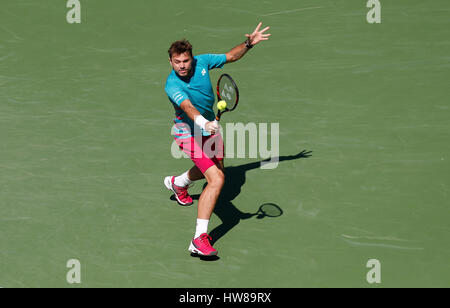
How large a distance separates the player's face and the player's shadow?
184cm

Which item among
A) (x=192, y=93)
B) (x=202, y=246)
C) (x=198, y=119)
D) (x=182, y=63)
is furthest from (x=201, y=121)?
(x=202, y=246)

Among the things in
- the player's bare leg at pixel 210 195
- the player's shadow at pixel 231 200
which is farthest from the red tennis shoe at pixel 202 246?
the player's shadow at pixel 231 200

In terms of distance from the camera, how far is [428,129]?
32.1ft

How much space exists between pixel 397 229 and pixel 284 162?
202 centimetres

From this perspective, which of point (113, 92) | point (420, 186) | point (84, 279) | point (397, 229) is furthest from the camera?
point (113, 92)

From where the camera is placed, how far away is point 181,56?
759 cm

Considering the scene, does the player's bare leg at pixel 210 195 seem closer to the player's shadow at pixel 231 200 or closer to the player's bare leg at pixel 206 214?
the player's bare leg at pixel 206 214

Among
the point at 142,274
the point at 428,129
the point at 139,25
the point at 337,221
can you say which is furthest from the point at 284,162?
the point at 139,25

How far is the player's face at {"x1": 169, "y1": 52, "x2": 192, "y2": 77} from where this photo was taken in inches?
299

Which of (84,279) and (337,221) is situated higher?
(337,221)

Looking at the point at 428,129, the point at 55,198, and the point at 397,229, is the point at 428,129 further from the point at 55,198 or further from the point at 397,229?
the point at 55,198

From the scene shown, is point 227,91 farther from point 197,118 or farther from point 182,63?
point 197,118

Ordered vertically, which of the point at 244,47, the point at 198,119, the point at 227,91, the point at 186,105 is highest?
the point at 244,47

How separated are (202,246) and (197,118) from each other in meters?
1.40
